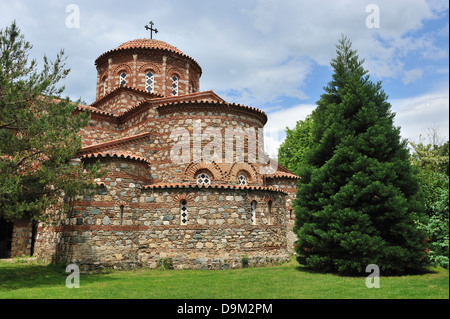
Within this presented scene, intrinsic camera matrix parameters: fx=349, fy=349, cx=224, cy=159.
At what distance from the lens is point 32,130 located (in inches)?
347

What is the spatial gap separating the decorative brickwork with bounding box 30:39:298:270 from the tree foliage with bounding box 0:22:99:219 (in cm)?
190

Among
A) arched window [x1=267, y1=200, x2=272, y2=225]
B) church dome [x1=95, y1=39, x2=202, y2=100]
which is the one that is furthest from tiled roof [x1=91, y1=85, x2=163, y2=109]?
arched window [x1=267, y1=200, x2=272, y2=225]

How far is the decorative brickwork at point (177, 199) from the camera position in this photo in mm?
12000

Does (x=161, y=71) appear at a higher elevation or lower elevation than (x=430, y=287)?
higher

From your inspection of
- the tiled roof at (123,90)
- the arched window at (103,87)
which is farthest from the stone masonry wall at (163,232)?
the arched window at (103,87)

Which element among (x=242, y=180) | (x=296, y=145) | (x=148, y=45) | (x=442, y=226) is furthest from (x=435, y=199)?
(x=296, y=145)

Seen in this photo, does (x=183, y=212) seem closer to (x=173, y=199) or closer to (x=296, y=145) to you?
(x=173, y=199)

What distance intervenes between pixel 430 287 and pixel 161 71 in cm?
1652

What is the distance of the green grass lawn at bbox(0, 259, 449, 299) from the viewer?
7.72 meters

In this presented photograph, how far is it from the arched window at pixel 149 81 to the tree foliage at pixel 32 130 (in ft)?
32.5

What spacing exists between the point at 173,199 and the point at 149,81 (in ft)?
31.1
